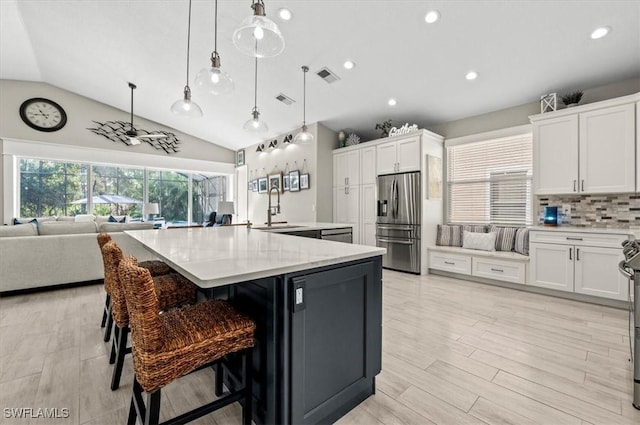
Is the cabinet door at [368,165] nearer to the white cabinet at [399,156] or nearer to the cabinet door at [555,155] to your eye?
the white cabinet at [399,156]

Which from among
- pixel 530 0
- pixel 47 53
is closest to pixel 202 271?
pixel 530 0

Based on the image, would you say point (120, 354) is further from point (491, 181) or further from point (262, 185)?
point (262, 185)

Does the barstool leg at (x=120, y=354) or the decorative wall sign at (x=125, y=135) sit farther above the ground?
the decorative wall sign at (x=125, y=135)

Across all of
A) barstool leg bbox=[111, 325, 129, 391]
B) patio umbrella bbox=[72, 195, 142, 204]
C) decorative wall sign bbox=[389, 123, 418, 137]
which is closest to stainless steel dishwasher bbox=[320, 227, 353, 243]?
decorative wall sign bbox=[389, 123, 418, 137]

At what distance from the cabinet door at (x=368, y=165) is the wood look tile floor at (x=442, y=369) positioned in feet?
8.86

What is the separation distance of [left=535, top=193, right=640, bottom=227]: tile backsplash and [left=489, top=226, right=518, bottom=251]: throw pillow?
0.37m

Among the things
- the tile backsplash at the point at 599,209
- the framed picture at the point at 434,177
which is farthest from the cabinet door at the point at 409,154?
the tile backsplash at the point at 599,209

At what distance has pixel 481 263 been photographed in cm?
408

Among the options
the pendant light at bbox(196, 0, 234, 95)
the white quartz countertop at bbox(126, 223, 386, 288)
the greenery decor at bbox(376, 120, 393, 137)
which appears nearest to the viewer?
the white quartz countertop at bbox(126, 223, 386, 288)

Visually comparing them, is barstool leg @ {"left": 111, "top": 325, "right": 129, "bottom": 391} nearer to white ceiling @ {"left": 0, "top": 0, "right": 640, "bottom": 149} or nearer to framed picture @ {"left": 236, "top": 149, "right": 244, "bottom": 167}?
white ceiling @ {"left": 0, "top": 0, "right": 640, "bottom": 149}

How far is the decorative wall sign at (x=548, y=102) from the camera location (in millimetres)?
3593

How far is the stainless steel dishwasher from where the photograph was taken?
Answer: 3.90m

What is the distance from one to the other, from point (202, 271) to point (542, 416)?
75.1 inches

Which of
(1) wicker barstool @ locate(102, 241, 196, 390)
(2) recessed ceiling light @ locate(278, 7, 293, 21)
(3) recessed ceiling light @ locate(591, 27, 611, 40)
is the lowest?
(1) wicker barstool @ locate(102, 241, 196, 390)
